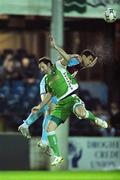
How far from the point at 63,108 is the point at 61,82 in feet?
0.54

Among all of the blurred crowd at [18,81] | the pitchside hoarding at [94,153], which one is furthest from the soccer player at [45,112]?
the pitchside hoarding at [94,153]

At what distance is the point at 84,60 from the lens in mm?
5023

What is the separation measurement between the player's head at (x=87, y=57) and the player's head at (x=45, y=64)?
0.72 feet

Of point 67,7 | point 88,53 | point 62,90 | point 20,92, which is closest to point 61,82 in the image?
point 62,90

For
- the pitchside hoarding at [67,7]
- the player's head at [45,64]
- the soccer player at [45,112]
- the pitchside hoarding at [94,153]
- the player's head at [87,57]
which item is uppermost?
the pitchside hoarding at [67,7]

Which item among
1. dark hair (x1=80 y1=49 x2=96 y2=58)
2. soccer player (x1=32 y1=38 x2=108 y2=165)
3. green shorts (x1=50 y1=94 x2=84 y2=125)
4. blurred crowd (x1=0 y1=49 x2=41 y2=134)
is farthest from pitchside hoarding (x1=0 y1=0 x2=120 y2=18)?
green shorts (x1=50 y1=94 x2=84 y2=125)

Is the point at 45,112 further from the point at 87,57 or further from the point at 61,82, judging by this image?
the point at 87,57

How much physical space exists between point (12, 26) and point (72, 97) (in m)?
2.67

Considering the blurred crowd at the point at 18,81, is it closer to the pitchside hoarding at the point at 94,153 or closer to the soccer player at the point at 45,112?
the soccer player at the point at 45,112

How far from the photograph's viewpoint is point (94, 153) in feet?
32.4

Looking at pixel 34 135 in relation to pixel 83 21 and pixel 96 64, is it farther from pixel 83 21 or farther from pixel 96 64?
pixel 96 64

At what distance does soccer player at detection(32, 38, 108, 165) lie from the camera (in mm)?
4973

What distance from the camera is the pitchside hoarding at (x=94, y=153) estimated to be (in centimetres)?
883

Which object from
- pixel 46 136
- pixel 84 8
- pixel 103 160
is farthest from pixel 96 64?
pixel 103 160
